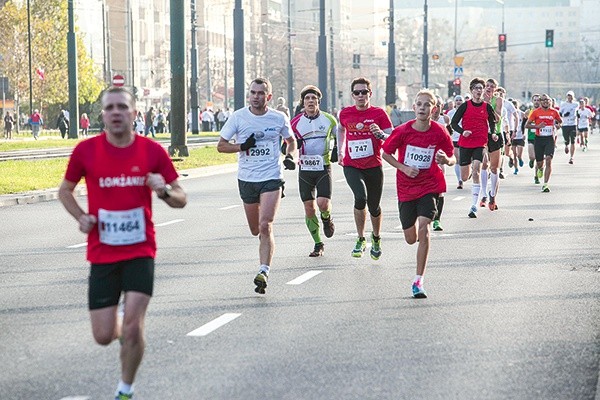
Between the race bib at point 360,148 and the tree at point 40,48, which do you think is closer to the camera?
the race bib at point 360,148

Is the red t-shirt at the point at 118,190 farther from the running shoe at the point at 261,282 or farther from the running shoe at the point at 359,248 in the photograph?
the running shoe at the point at 359,248

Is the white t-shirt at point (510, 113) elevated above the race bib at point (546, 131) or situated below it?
above

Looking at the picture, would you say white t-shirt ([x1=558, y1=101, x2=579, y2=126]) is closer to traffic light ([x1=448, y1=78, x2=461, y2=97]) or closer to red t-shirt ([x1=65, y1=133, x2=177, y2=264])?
red t-shirt ([x1=65, y1=133, x2=177, y2=264])

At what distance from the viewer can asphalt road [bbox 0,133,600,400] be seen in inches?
322

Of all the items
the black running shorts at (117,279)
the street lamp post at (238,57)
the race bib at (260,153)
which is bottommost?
the black running shorts at (117,279)

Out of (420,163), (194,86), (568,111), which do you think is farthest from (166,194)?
(194,86)

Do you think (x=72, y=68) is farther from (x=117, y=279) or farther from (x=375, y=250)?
(x=117, y=279)

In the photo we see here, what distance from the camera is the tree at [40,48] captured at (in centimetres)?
8225

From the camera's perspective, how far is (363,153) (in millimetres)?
14961

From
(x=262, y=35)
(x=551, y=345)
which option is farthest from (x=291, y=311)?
(x=262, y=35)

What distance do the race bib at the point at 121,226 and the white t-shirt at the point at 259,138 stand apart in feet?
16.9

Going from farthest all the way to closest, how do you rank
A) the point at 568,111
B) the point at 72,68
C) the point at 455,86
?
the point at 455,86, the point at 72,68, the point at 568,111

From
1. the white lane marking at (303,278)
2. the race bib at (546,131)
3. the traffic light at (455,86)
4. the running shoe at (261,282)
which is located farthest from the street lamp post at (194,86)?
the running shoe at (261,282)

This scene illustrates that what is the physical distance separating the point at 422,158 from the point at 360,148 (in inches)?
101
